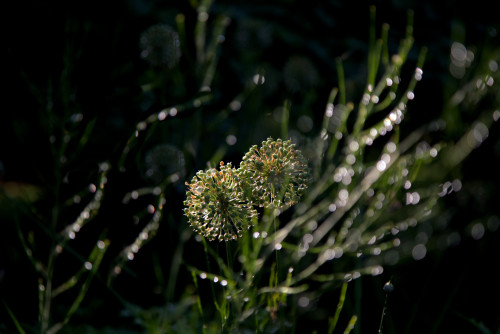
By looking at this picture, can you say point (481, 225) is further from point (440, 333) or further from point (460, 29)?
point (460, 29)

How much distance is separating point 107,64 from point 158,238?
58 centimetres

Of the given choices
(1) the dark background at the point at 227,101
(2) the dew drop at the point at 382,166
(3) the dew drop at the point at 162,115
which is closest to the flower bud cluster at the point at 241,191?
(3) the dew drop at the point at 162,115

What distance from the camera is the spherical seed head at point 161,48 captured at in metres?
1.49

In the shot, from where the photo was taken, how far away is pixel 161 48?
4.97 ft

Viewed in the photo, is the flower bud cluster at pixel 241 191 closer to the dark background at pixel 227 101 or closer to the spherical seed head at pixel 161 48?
the dark background at pixel 227 101

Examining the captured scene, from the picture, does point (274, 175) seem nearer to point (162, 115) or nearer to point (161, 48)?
point (162, 115)

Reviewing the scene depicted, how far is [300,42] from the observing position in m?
2.33

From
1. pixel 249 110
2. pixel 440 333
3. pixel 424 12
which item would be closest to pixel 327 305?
pixel 440 333

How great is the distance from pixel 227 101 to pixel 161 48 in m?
0.59

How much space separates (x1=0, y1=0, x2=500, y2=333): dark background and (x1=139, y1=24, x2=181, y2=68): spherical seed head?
80 millimetres

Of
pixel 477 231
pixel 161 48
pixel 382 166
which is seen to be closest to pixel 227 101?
pixel 161 48

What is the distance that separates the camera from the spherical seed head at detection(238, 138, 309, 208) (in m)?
0.59

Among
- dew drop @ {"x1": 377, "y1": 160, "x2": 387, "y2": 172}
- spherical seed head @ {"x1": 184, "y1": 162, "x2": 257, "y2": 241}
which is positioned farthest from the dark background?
spherical seed head @ {"x1": 184, "y1": 162, "x2": 257, "y2": 241}

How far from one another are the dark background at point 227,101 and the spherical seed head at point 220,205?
56 centimetres
